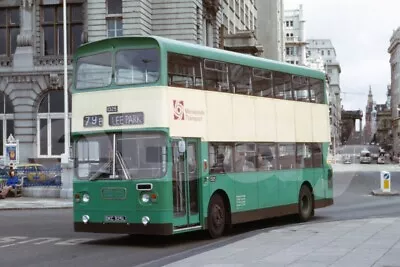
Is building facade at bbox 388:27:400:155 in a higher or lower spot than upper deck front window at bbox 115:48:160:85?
higher

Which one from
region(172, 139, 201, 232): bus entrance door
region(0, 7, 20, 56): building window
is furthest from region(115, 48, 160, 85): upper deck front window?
region(0, 7, 20, 56): building window

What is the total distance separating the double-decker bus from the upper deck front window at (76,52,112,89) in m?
0.02

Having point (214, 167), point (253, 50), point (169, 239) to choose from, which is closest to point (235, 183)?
point (214, 167)

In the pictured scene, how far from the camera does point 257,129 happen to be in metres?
18.0

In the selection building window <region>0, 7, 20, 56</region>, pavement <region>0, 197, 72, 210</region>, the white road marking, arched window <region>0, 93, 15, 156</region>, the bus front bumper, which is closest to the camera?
the bus front bumper

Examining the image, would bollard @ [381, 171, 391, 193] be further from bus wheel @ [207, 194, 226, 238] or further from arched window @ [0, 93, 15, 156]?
arched window @ [0, 93, 15, 156]

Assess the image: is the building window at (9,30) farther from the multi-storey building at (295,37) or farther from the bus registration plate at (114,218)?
the multi-storey building at (295,37)

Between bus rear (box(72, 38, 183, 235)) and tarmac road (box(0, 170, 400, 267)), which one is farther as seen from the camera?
bus rear (box(72, 38, 183, 235))

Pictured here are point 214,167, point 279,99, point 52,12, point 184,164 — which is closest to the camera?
point 184,164

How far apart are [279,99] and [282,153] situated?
4.89 feet

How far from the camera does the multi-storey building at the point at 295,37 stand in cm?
17538

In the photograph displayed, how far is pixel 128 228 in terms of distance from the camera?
1466cm

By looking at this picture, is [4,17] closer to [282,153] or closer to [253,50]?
[253,50]

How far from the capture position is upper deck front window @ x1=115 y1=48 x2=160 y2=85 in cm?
1471
